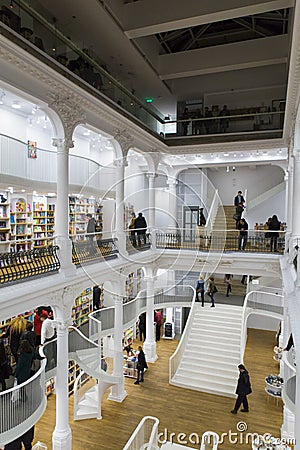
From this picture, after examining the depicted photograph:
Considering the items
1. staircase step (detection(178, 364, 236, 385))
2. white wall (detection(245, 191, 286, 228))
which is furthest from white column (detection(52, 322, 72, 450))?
white wall (detection(245, 191, 286, 228))

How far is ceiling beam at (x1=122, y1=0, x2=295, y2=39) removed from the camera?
7191mm

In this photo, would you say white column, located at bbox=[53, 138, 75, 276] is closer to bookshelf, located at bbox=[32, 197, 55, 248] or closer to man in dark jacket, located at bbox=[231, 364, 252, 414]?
bookshelf, located at bbox=[32, 197, 55, 248]

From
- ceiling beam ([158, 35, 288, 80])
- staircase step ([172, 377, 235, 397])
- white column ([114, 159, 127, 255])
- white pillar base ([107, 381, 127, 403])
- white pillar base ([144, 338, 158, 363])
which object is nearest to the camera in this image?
white column ([114, 159, 127, 255])

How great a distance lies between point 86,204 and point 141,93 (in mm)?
4835

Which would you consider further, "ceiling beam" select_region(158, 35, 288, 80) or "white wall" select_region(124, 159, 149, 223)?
"white wall" select_region(124, 159, 149, 223)

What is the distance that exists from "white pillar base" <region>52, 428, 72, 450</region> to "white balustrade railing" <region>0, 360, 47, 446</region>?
142cm

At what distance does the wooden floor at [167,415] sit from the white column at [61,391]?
40cm

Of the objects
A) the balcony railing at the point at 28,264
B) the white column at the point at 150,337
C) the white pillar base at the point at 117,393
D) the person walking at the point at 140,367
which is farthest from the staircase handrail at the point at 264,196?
the balcony railing at the point at 28,264

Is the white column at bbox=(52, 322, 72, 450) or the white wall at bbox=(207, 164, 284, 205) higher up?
the white wall at bbox=(207, 164, 284, 205)

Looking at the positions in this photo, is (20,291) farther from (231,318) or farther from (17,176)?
(231,318)

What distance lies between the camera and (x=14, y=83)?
5.44 metres

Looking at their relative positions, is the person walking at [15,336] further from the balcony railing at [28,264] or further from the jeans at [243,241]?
the jeans at [243,241]

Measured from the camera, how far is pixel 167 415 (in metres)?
8.10

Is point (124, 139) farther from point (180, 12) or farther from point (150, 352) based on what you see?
point (150, 352)
